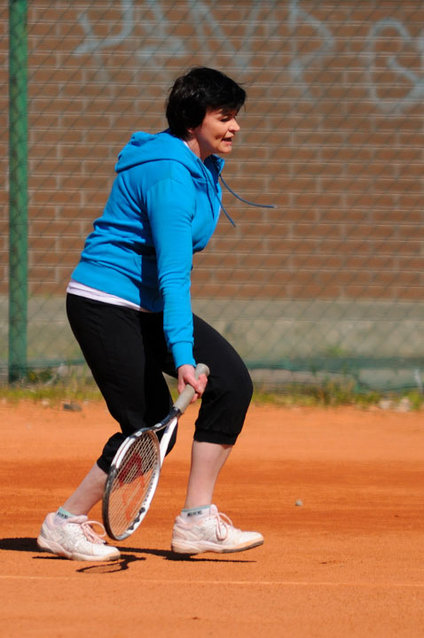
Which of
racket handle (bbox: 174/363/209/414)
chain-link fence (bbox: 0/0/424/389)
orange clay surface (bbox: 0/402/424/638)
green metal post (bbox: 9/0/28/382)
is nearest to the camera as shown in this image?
orange clay surface (bbox: 0/402/424/638)

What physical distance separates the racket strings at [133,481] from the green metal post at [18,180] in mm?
4634

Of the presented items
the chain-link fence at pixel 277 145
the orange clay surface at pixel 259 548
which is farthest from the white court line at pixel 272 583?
the chain-link fence at pixel 277 145

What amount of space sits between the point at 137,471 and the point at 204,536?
0.38 metres

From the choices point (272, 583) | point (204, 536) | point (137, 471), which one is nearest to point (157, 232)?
point (137, 471)

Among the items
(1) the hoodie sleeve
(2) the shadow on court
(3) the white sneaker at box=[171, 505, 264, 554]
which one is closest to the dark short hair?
(1) the hoodie sleeve

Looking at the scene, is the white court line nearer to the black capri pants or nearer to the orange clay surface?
the orange clay surface

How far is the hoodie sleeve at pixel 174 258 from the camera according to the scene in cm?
413

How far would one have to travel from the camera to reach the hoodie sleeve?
4129 millimetres

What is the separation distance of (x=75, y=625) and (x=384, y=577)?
1.17 metres

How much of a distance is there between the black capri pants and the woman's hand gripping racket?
130 millimetres

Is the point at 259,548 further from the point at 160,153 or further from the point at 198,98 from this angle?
the point at 198,98

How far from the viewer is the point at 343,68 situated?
923cm

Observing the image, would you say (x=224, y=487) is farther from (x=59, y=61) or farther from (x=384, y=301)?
(x=59, y=61)

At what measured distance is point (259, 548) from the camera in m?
4.69
